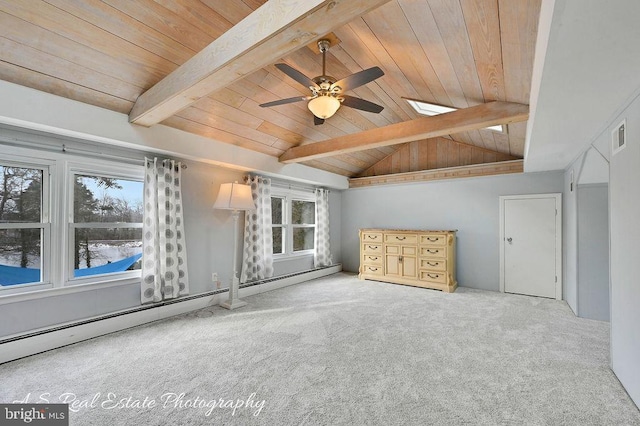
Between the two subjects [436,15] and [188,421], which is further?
[436,15]

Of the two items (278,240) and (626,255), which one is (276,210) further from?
(626,255)

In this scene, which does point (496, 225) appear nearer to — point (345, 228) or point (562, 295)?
point (562, 295)

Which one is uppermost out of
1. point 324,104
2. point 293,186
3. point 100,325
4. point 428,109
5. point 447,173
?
point 428,109

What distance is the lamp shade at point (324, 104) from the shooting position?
2400mm

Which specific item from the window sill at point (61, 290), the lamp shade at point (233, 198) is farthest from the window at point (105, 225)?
the lamp shade at point (233, 198)

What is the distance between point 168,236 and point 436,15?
3.31 m

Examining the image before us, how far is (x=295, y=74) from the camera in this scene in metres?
2.22

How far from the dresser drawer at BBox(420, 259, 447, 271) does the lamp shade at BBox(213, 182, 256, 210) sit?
2.98 meters

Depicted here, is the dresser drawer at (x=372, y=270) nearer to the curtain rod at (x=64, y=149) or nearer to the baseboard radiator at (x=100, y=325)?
the baseboard radiator at (x=100, y=325)

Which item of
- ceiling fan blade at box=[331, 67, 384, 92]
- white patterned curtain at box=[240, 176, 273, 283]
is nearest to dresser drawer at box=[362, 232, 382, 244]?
white patterned curtain at box=[240, 176, 273, 283]

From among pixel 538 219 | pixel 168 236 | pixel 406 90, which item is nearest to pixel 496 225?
Result: pixel 538 219

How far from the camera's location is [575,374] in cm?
214

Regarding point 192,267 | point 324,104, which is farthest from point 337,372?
point 192,267

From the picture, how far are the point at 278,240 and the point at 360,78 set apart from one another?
3.56m
